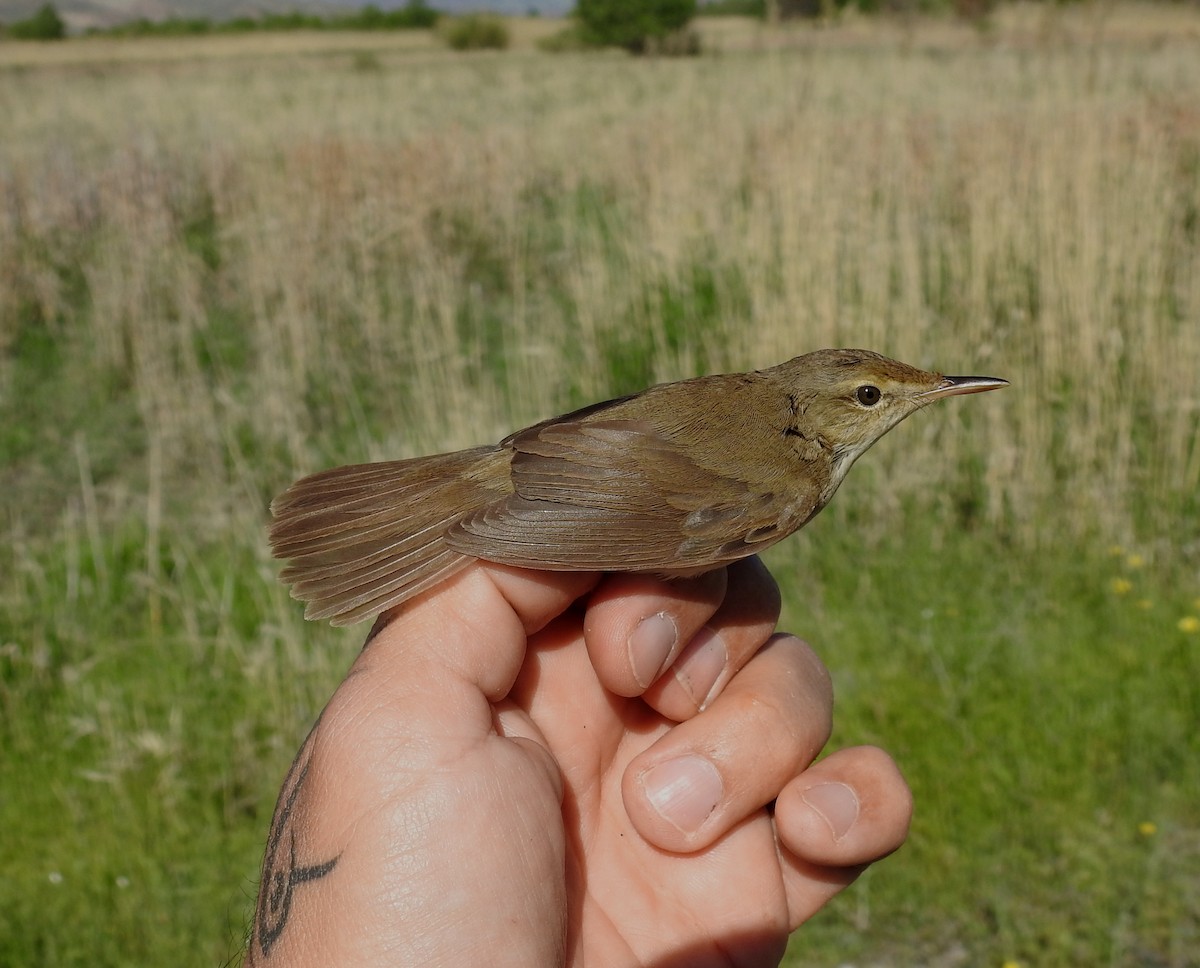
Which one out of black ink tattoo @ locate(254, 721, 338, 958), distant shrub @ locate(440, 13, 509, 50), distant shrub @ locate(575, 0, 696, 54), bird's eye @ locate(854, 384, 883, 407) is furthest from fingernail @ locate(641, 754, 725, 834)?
distant shrub @ locate(440, 13, 509, 50)

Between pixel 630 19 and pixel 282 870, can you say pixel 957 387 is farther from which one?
pixel 630 19

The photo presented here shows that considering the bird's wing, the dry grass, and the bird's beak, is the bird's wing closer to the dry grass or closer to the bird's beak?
the bird's beak

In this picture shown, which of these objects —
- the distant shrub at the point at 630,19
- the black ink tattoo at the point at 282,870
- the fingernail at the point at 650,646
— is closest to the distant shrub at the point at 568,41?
the distant shrub at the point at 630,19

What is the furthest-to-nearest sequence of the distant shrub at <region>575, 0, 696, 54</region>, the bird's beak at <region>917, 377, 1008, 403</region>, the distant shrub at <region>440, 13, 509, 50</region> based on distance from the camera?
the distant shrub at <region>440, 13, 509, 50</region> → the distant shrub at <region>575, 0, 696, 54</region> → the bird's beak at <region>917, 377, 1008, 403</region>

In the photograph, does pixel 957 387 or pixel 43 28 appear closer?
pixel 957 387

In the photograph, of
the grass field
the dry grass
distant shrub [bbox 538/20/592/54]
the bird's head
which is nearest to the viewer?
the bird's head

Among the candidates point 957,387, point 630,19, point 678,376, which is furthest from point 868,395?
point 630,19

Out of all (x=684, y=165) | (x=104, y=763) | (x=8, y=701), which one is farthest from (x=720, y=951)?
(x=684, y=165)
